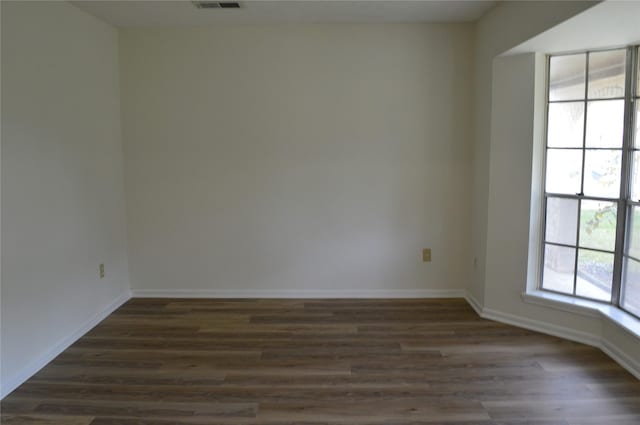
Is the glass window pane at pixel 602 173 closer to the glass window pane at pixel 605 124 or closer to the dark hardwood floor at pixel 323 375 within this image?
the glass window pane at pixel 605 124

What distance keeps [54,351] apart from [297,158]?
2.28 metres

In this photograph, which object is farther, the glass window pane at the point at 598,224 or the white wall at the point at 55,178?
the glass window pane at the point at 598,224

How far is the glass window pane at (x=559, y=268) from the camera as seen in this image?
124 inches

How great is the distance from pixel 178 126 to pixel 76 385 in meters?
2.17

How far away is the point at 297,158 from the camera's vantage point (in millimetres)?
3859

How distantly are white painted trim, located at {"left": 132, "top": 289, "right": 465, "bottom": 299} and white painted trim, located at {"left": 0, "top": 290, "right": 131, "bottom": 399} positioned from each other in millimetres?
348

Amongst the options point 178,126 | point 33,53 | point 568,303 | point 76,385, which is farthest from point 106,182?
point 568,303

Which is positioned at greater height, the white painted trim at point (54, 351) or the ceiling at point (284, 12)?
the ceiling at point (284, 12)

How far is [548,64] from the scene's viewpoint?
122 inches

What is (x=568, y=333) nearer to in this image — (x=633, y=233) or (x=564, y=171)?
(x=633, y=233)

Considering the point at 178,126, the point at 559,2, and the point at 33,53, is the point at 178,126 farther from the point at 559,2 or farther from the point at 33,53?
the point at 559,2

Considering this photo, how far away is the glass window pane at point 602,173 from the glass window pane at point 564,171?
55 millimetres

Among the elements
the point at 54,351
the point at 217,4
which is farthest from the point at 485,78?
the point at 54,351

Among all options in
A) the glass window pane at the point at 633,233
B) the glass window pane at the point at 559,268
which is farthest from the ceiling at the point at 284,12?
the glass window pane at the point at 559,268
